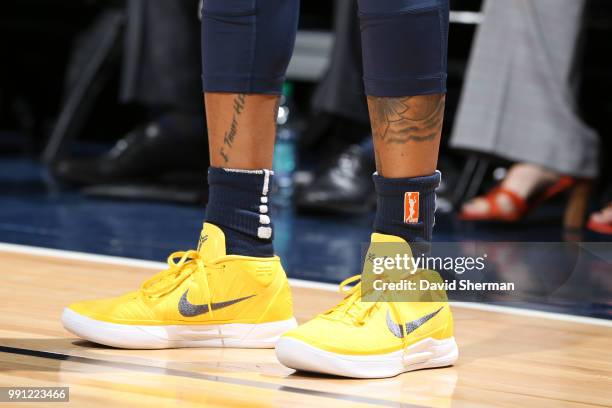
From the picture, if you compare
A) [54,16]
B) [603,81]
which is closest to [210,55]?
[603,81]

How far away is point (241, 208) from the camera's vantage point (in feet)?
3.27

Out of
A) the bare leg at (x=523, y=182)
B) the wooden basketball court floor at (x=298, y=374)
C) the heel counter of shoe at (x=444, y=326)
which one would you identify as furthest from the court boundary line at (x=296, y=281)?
the bare leg at (x=523, y=182)

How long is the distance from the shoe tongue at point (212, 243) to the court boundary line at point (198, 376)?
14cm

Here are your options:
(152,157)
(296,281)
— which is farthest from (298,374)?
(152,157)

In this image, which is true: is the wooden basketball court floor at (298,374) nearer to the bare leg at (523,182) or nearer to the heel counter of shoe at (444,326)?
the heel counter of shoe at (444,326)

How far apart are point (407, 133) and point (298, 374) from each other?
0.24 meters

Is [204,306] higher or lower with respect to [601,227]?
higher

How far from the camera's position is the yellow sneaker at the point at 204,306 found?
98 cm

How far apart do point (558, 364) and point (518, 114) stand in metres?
0.94

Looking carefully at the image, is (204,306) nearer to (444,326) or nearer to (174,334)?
(174,334)

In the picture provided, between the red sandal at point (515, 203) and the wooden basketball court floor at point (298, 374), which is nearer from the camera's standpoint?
the wooden basketball court floor at point (298, 374)

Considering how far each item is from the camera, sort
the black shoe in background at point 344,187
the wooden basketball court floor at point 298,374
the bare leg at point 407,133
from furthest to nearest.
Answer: the black shoe in background at point 344,187
the bare leg at point 407,133
the wooden basketball court floor at point 298,374

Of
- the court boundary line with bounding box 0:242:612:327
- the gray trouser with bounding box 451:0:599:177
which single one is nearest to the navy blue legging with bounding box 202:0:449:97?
the court boundary line with bounding box 0:242:612:327

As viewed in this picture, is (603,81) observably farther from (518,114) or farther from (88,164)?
(88,164)
